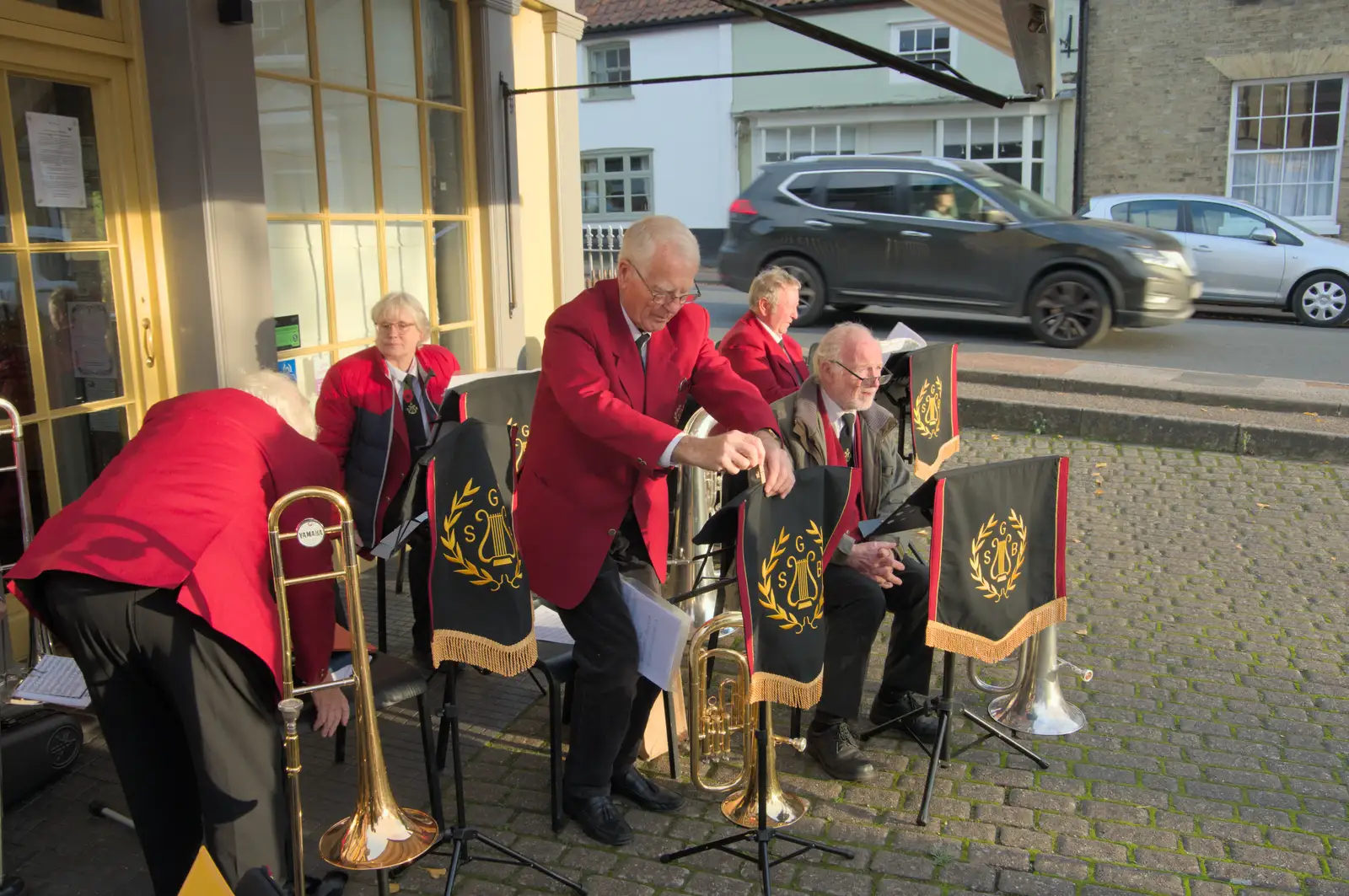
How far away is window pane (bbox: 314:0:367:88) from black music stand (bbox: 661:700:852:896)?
4.44 m

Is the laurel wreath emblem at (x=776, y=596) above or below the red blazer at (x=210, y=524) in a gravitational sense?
below

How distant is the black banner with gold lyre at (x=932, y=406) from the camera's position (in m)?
5.68

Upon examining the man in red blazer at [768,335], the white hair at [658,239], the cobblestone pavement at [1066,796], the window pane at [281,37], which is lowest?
the cobblestone pavement at [1066,796]

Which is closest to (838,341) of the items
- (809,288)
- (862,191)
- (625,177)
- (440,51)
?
(440,51)

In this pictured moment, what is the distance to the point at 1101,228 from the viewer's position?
474 inches

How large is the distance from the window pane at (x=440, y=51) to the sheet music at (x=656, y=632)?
4.59 m

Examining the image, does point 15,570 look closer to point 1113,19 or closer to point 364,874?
point 364,874

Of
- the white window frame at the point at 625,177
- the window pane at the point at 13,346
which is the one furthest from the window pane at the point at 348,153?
the white window frame at the point at 625,177

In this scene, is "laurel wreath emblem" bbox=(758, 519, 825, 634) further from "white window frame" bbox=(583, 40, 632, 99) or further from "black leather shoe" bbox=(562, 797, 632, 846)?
"white window frame" bbox=(583, 40, 632, 99)

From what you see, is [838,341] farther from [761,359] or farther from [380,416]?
[380,416]

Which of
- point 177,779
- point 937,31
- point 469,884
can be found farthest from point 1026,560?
point 937,31

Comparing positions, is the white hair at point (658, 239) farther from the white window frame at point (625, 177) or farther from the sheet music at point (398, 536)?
the white window frame at point (625, 177)

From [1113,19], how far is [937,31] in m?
4.63

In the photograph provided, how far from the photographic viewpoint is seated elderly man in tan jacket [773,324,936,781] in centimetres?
393
